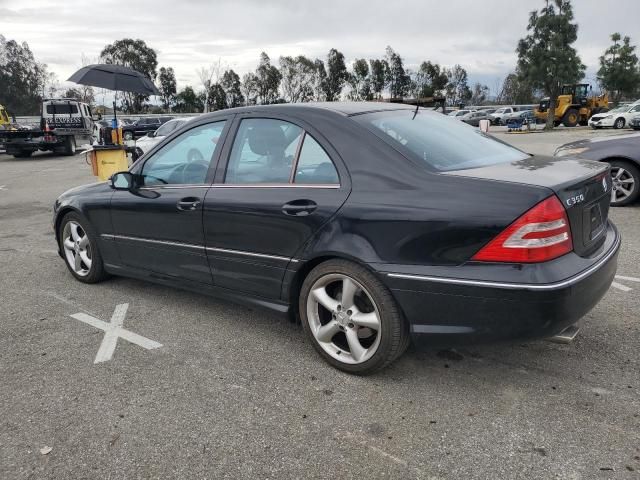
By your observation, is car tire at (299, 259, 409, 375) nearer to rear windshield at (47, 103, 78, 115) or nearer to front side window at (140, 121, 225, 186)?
front side window at (140, 121, 225, 186)

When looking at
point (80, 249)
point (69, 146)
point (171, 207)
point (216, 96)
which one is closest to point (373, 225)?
point (171, 207)

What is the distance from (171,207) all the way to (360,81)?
68.2m

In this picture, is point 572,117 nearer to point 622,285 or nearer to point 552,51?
point 552,51

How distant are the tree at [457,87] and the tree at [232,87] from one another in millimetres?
29295

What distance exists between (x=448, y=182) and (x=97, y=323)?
8.98 feet

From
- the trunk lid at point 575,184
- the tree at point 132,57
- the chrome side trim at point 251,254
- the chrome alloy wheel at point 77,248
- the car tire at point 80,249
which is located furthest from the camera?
the tree at point 132,57

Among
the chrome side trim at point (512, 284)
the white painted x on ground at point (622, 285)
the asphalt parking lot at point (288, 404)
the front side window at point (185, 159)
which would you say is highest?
the front side window at point (185, 159)

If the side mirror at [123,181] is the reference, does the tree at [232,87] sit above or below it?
above

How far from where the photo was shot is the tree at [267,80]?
64.2 meters

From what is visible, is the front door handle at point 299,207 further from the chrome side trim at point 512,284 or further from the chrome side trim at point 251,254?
the chrome side trim at point 512,284

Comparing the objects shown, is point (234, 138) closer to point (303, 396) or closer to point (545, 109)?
point (303, 396)

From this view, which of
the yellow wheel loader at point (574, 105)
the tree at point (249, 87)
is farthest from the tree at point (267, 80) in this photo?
the yellow wheel loader at point (574, 105)

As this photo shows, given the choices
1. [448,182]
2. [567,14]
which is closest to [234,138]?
[448,182]

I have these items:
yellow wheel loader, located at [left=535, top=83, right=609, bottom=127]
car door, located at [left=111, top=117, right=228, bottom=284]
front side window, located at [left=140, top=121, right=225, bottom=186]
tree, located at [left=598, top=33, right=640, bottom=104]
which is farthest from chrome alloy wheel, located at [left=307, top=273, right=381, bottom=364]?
tree, located at [left=598, top=33, right=640, bottom=104]
